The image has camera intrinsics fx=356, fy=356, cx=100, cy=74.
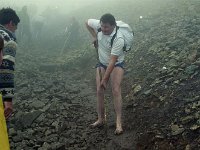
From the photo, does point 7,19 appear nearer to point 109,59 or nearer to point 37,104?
point 109,59

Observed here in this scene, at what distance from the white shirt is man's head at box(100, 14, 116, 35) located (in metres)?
0.11

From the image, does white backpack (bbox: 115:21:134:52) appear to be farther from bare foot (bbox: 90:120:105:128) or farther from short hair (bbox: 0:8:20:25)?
short hair (bbox: 0:8:20:25)

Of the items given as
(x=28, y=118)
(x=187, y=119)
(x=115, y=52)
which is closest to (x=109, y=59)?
(x=115, y=52)

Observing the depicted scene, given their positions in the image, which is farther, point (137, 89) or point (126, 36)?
point (137, 89)

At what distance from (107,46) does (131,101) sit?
2091 millimetres

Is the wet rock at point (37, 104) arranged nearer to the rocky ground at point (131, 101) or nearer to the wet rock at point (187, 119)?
the rocky ground at point (131, 101)

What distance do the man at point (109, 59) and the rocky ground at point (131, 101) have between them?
508 millimetres

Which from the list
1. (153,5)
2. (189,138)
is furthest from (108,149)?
(153,5)

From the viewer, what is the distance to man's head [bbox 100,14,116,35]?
274 inches

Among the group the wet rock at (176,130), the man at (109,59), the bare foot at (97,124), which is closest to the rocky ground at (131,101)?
the wet rock at (176,130)

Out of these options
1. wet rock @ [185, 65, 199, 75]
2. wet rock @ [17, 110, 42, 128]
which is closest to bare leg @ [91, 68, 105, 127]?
wet rock @ [17, 110, 42, 128]

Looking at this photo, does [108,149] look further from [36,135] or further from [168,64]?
[168,64]

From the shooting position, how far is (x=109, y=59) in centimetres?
742

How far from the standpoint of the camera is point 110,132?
24.4 ft
